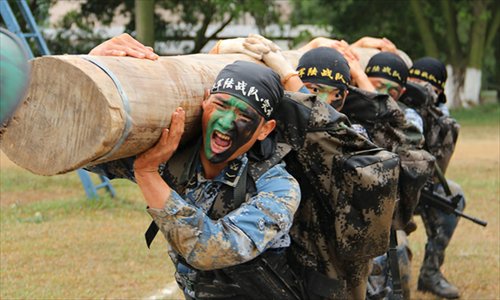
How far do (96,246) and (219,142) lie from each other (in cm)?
570

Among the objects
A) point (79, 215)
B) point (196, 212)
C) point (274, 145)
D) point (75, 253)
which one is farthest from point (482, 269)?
point (196, 212)

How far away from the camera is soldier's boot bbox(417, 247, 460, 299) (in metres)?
8.00

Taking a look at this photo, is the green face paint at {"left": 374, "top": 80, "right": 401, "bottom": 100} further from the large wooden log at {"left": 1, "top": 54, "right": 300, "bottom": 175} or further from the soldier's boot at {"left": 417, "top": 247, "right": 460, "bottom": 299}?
the large wooden log at {"left": 1, "top": 54, "right": 300, "bottom": 175}

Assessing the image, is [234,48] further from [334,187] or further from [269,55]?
[334,187]

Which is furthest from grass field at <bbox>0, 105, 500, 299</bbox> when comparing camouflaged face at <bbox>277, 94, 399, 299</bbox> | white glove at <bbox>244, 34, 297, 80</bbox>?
camouflaged face at <bbox>277, 94, 399, 299</bbox>

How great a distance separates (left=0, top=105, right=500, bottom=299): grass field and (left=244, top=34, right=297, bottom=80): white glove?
2159mm

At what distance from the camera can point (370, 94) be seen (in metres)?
5.60

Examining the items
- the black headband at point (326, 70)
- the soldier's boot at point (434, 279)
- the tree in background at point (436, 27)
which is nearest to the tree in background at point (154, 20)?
the tree in background at point (436, 27)

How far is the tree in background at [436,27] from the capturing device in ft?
95.5

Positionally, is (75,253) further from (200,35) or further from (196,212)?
(200,35)

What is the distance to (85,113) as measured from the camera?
3139mm

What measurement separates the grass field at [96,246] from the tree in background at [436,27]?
1593 centimetres

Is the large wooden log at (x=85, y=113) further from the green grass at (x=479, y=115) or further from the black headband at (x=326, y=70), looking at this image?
the green grass at (x=479, y=115)

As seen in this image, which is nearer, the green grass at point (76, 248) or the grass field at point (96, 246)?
the green grass at point (76, 248)
